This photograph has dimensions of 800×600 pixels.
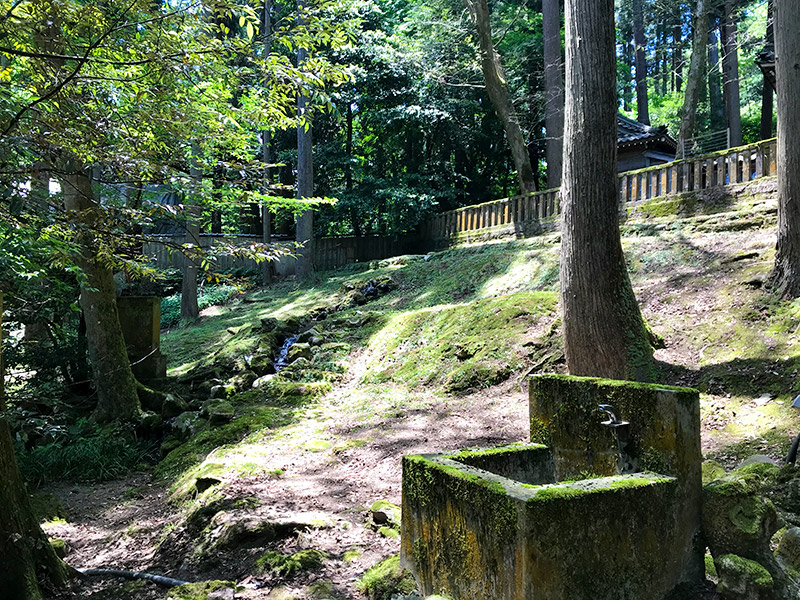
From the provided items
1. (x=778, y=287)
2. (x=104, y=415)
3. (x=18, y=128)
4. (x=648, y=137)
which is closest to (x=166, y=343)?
(x=104, y=415)

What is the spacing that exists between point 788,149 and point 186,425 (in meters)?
8.85

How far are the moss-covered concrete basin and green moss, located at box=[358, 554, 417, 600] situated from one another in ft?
0.25

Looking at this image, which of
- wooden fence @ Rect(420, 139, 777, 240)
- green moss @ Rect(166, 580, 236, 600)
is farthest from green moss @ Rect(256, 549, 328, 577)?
wooden fence @ Rect(420, 139, 777, 240)

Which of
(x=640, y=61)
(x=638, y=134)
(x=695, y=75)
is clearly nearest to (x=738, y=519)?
(x=695, y=75)

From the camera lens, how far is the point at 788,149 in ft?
23.3

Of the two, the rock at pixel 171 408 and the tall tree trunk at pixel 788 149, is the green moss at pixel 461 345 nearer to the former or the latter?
the rock at pixel 171 408

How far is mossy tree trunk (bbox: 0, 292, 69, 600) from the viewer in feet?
11.6

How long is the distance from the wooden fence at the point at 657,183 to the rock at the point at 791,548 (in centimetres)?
892

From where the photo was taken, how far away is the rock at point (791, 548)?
3.09 metres

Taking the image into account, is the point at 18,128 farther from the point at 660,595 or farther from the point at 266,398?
the point at 266,398

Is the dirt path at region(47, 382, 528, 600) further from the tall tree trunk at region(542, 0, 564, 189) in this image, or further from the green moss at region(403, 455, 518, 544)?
the tall tree trunk at region(542, 0, 564, 189)

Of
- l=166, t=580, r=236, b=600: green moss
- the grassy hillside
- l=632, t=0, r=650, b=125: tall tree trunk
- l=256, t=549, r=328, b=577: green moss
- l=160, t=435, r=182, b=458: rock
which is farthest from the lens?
l=632, t=0, r=650, b=125: tall tree trunk

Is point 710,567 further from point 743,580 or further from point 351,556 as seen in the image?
point 351,556

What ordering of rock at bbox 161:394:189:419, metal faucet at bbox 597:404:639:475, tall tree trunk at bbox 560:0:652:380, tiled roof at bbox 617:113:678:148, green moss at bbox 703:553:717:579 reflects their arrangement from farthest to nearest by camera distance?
tiled roof at bbox 617:113:678:148, rock at bbox 161:394:189:419, tall tree trunk at bbox 560:0:652:380, metal faucet at bbox 597:404:639:475, green moss at bbox 703:553:717:579
